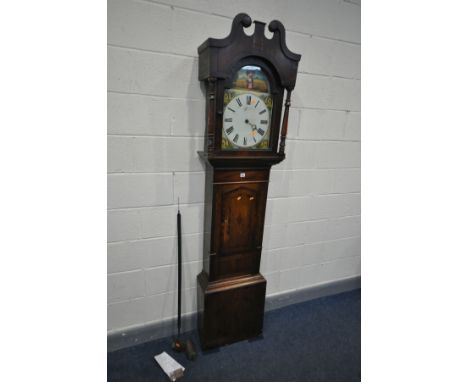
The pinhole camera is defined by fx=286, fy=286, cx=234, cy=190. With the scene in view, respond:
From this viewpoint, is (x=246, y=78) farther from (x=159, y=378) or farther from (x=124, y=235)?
(x=159, y=378)

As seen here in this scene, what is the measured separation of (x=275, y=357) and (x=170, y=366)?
621mm

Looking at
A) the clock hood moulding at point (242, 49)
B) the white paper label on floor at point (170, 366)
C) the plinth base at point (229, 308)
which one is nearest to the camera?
the clock hood moulding at point (242, 49)

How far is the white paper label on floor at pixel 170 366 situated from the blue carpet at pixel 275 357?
3 centimetres

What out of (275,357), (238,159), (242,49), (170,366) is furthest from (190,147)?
(275,357)

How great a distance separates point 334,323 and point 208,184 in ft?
4.58

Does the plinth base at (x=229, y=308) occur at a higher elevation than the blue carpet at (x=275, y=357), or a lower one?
higher

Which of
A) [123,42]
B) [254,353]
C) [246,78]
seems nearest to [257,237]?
[254,353]

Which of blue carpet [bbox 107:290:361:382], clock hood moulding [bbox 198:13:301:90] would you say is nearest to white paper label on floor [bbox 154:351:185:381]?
blue carpet [bbox 107:290:361:382]

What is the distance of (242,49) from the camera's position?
4.21 ft

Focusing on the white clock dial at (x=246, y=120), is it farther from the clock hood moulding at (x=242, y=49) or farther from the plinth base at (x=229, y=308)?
the plinth base at (x=229, y=308)

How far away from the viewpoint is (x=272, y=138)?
1.50 m

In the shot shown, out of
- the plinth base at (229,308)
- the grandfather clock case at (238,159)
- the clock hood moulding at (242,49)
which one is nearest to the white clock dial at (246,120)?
the grandfather clock case at (238,159)

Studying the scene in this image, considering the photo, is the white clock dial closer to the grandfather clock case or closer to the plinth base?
the grandfather clock case

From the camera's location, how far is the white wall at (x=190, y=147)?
140cm
